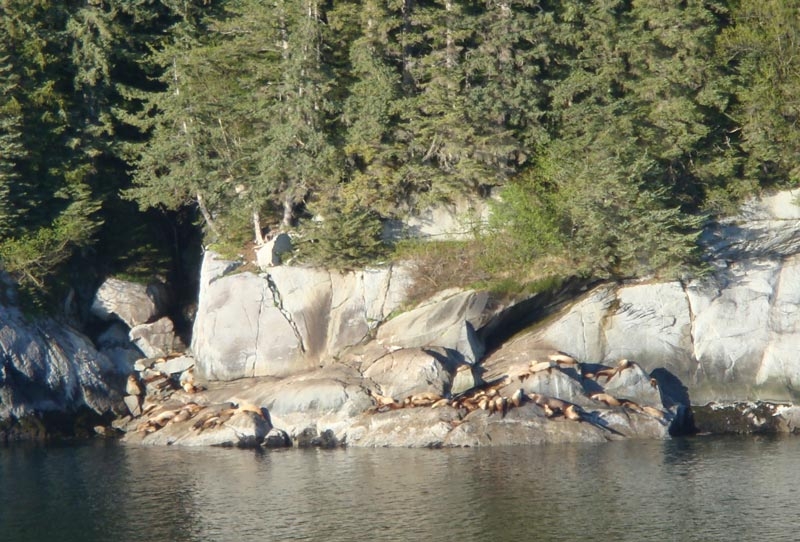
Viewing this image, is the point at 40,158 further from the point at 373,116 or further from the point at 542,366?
the point at 542,366

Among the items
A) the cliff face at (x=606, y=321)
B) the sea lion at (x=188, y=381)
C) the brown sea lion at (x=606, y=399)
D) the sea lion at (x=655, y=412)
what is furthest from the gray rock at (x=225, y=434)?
the sea lion at (x=655, y=412)

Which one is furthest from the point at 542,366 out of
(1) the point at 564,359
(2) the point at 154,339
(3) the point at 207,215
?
(2) the point at 154,339

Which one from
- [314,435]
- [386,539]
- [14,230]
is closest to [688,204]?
[314,435]

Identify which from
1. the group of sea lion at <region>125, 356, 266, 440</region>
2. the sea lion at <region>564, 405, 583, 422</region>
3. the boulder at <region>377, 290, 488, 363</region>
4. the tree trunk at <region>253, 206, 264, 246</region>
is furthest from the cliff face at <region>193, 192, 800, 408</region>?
the sea lion at <region>564, 405, 583, 422</region>

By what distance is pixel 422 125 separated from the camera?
39.6 meters

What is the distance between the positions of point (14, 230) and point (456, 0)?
19.5m

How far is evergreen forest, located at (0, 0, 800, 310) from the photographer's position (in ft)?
127

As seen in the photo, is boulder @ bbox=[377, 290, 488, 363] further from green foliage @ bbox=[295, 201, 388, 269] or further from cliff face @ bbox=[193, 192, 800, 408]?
green foliage @ bbox=[295, 201, 388, 269]

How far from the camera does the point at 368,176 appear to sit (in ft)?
129

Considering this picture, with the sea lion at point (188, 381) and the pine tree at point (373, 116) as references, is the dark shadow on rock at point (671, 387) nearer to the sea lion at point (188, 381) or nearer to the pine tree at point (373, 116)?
the pine tree at point (373, 116)

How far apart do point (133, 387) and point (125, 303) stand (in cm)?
434

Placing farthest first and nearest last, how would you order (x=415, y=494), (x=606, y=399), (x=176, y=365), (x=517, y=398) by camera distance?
(x=176, y=365)
(x=606, y=399)
(x=517, y=398)
(x=415, y=494)

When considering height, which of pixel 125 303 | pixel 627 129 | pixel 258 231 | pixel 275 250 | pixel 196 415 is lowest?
pixel 196 415

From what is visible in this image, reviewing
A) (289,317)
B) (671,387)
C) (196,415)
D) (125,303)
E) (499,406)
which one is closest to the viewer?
(499,406)
